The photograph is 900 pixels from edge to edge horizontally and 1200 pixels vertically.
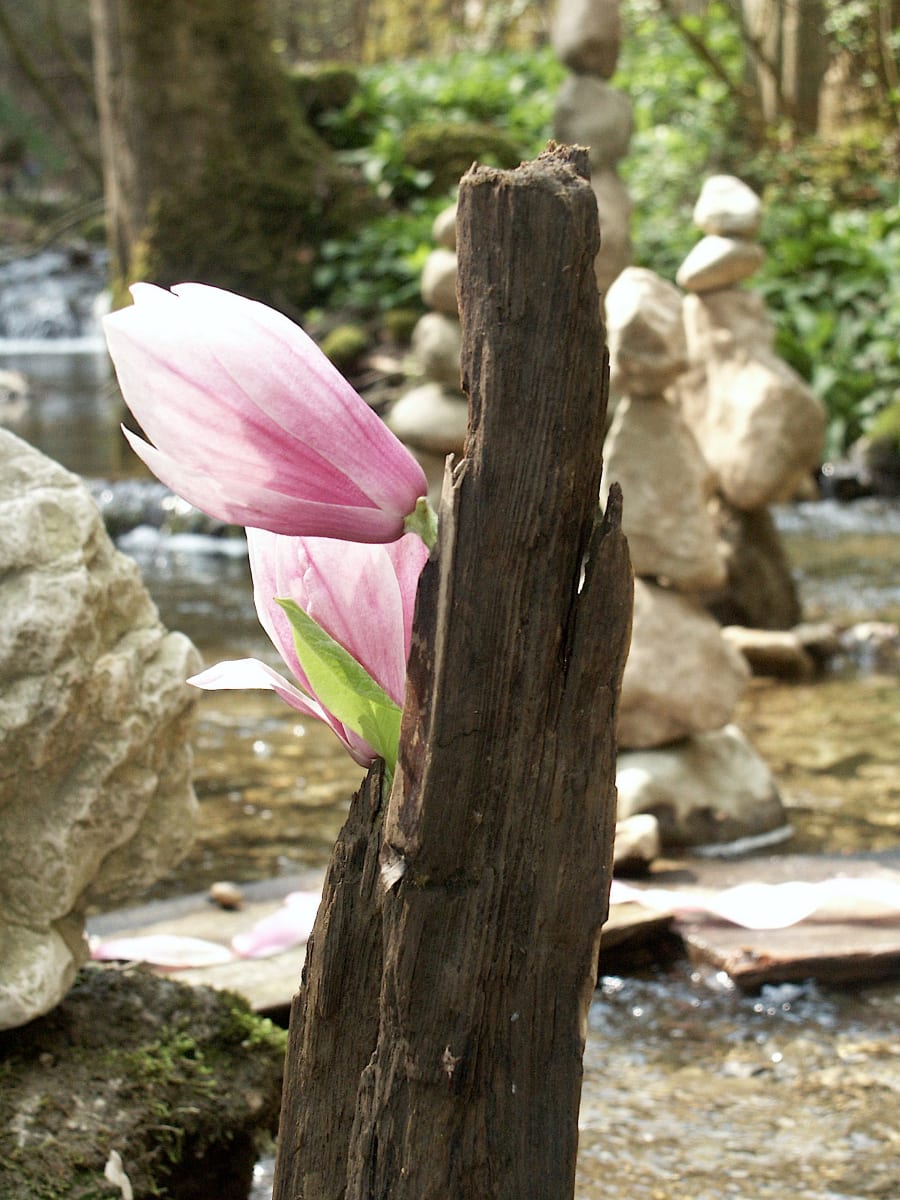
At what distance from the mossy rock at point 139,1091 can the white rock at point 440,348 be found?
11.5ft

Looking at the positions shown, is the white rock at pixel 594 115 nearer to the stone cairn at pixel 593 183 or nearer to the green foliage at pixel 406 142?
the stone cairn at pixel 593 183

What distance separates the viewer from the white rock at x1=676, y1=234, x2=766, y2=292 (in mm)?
4973

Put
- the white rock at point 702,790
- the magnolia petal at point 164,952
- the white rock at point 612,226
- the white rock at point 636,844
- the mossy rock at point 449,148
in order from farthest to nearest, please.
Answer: the mossy rock at point 449,148, the white rock at point 612,226, the white rock at point 702,790, the white rock at point 636,844, the magnolia petal at point 164,952

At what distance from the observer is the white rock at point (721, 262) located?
497 centimetres

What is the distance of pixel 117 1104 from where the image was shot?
1.87 metres

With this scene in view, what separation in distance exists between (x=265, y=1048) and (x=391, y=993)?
1.05 metres

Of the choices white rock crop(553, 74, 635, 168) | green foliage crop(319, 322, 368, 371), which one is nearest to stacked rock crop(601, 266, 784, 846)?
white rock crop(553, 74, 635, 168)

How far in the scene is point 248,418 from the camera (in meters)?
1.06

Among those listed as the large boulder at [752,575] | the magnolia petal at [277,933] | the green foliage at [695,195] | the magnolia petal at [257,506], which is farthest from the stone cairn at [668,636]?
the green foliage at [695,195]

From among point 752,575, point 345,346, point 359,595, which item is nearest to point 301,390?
point 359,595

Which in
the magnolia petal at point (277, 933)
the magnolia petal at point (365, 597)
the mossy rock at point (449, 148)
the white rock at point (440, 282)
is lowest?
the magnolia petal at point (277, 933)

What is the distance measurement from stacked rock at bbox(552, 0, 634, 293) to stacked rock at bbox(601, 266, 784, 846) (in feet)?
6.93

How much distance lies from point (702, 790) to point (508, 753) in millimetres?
2870

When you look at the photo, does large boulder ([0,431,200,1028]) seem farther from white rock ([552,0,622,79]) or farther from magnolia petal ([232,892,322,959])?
white rock ([552,0,622,79])
